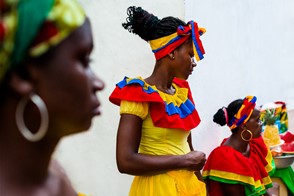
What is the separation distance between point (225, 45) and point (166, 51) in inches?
106

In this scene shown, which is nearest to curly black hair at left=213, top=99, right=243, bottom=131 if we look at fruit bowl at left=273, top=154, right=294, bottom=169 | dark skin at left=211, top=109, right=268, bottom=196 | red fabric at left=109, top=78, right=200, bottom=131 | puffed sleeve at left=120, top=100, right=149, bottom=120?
dark skin at left=211, top=109, right=268, bottom=196

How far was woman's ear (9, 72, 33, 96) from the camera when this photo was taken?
104 cm

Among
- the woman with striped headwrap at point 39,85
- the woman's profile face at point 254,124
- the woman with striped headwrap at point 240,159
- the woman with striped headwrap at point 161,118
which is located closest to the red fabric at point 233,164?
the woman with striped headwrap at point 240,159

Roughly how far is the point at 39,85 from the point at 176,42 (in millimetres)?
1578

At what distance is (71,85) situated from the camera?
1.11 metres

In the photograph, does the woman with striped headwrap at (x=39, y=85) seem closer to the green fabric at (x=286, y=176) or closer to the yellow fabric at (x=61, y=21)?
the yellow fabric at (x=61, y=21)

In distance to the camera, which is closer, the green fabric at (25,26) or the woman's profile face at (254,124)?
the green fabric at (25,26)

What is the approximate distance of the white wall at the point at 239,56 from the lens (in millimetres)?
4699

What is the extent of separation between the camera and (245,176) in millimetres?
3691

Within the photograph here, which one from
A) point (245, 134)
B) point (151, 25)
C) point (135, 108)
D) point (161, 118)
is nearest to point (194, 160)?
point (161, 118)

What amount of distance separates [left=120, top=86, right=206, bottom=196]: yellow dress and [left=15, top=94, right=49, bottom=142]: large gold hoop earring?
1.33 metres

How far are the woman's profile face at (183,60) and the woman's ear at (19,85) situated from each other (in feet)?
5.14

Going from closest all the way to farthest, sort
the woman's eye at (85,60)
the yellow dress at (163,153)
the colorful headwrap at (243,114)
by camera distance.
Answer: the woman's eye at (85,60) < the yellow dress at (163,153) < the colorful headwrap at (243,114)

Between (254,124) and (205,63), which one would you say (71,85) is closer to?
(254,124)
